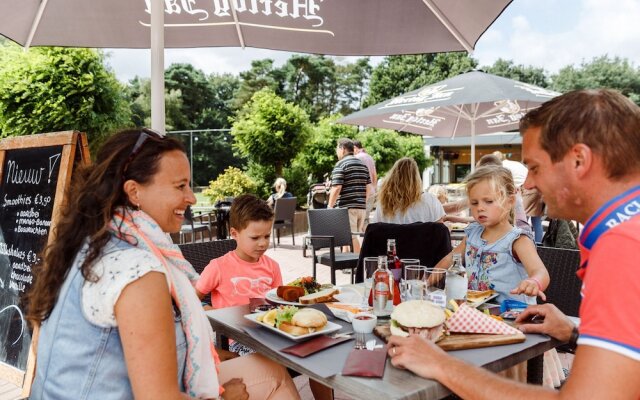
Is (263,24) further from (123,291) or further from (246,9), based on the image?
(123,291)

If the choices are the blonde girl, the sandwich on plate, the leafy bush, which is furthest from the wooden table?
the leafy bush

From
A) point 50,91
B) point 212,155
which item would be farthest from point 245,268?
point 212,155

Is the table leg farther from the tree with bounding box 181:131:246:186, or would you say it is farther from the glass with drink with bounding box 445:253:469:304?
the tree with bounding box 181:131:246:186

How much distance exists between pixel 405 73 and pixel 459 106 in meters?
38.0

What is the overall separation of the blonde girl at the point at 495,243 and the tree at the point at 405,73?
41.6 metres

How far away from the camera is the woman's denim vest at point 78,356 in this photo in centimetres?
131

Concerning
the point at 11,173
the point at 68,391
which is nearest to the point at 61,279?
the point at 68,391

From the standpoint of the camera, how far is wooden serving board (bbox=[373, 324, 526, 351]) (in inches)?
65.2

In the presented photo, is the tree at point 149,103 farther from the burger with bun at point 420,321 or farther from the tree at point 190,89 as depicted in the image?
the burger with bun at point 420,321

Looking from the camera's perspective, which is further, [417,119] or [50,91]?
[50,91]

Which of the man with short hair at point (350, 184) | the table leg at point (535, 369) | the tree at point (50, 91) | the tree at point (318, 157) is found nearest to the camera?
the table leg at point (535, 369)

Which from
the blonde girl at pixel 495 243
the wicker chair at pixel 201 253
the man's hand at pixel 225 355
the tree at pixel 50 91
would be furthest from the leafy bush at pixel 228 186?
the man's hand at pixel 225 355

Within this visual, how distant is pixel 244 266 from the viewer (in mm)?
2857

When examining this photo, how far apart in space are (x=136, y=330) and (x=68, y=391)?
0.97 feet
